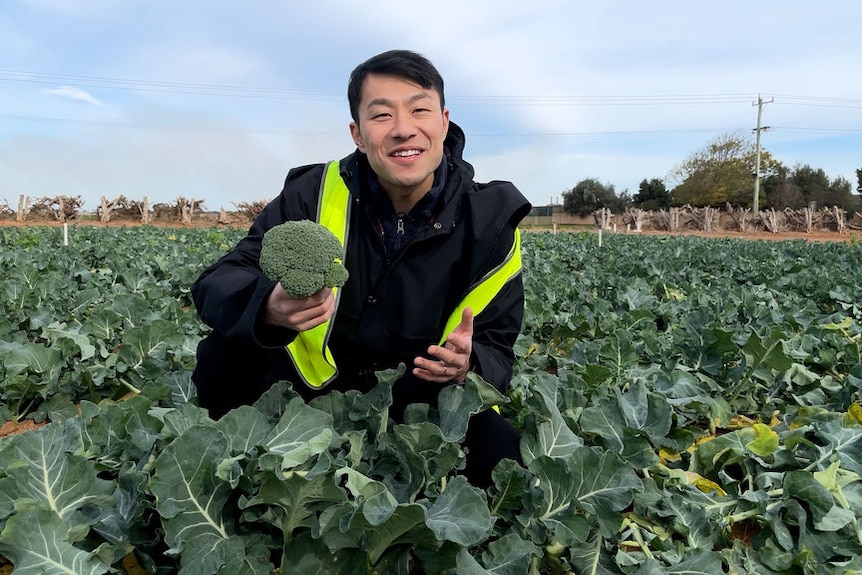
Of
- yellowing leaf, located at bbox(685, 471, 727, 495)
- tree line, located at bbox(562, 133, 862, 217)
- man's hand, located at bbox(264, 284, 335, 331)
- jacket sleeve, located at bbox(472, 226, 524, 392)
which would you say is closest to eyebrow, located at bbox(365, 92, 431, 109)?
jacket sleeve, located at bbox(472, 226, 524, 392)

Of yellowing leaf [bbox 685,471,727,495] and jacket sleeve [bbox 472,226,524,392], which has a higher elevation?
jacket sleeve [bbox 472,226,524,392]

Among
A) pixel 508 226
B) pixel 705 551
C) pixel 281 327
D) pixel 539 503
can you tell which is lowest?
pixel 705 551

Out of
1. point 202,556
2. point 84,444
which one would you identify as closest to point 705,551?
point 202,556

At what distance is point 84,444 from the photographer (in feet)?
5.88

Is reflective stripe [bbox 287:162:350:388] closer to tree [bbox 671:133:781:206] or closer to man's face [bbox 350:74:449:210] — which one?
man's face [bbox 350:74:449:210]

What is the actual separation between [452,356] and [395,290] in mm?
431

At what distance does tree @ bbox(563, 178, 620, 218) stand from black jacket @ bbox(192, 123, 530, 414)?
54.7 metres

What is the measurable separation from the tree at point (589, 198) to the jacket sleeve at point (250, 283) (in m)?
54.8

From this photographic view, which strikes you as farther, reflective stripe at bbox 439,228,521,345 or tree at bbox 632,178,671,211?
tree at bbox 632,178,671,211

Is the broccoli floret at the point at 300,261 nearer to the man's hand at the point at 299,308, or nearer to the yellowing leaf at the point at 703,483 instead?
the man's hand at the point at 299,308

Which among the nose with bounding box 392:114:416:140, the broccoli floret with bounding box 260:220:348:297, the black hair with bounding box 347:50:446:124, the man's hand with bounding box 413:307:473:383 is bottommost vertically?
the man's hand with bounding box 413:307:473:383

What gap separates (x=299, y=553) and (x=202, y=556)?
0.67 feet

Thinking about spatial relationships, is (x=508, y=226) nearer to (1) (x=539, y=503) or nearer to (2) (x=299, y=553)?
(1) (x=539, y=503)

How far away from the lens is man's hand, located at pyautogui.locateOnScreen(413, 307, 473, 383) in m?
1.77
